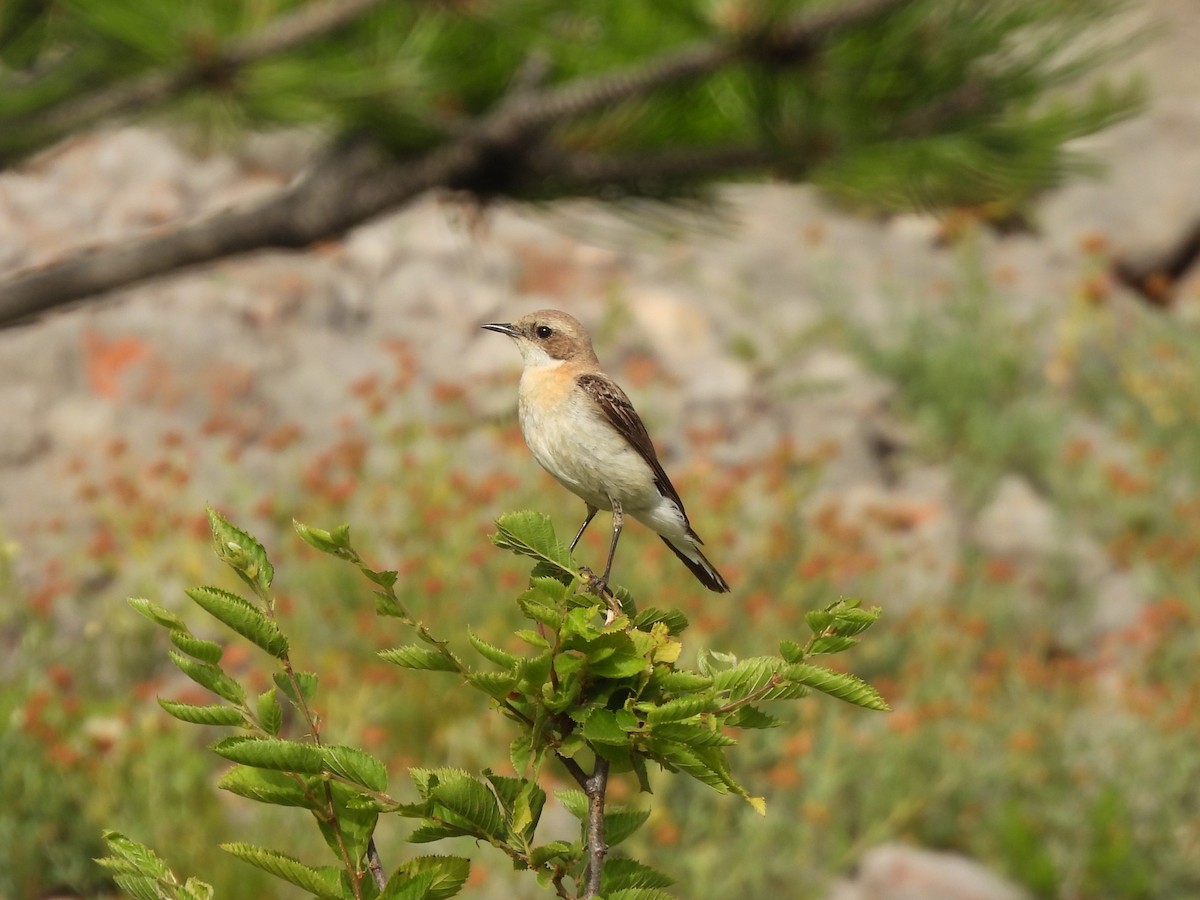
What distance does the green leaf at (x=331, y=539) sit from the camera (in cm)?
154

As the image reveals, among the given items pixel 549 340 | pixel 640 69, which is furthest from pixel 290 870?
pixel 640 69

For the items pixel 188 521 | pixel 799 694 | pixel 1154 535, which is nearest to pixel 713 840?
pixel 188 521

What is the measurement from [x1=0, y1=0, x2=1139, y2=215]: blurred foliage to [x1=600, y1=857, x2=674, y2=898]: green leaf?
1917 millimetres


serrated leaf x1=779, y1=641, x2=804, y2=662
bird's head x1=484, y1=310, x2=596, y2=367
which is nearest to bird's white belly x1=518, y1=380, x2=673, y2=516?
bird's head x1=484, y1=310, x2=596, y2=367

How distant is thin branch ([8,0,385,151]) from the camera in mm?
3123

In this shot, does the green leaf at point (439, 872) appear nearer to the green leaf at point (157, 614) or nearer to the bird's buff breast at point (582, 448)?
the green leaf at point (157, 614)

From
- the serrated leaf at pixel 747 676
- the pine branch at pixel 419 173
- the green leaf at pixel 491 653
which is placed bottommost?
the serrated leaf at pixel 747 676

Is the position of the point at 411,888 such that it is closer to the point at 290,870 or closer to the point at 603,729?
the point at 290,870

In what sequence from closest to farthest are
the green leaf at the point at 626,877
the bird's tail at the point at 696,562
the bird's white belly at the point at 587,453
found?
the green leaf at the point at 626,877
the bird's white belly at the point at 587,453
the bird's tail at the point at 696,562

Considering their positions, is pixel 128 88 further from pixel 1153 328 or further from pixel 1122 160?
pixel 1122 160

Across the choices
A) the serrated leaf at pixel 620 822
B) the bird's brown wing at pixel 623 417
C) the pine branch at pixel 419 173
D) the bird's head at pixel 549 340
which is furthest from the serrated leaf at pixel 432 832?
the pine branch at pixel 419 173

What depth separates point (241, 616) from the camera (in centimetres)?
157

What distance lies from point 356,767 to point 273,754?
106 millimetres

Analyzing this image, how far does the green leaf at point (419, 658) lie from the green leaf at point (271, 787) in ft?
0.67
